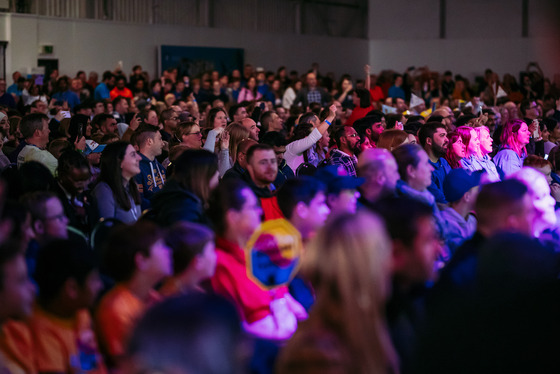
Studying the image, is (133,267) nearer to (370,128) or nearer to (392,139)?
(392,139)

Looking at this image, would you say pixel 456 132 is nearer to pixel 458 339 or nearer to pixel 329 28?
pixel 458 339

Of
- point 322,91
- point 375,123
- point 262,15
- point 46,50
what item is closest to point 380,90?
point 322,91

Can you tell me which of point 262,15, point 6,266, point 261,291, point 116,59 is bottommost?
point 261,291

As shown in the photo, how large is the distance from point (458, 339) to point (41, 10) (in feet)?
54.5

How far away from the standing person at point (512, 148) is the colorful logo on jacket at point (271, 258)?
17.0 feet

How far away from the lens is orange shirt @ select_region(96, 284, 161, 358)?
3160mm

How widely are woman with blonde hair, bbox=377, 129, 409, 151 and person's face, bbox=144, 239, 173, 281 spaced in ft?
14.7

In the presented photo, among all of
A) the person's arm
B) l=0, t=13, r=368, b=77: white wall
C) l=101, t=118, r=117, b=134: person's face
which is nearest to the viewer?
the person's arm

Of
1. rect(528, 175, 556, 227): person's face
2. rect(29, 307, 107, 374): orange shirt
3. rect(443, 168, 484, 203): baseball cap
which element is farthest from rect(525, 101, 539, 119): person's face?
rect(29, 307, 107, 374): orange shirt

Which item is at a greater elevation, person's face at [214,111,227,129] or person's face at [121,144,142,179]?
person's face at [214,111,227,129]

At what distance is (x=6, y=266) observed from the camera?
2.97 m

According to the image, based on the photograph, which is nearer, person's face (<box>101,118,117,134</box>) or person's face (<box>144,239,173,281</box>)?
person's face (<box>144,239,173,281</box>)

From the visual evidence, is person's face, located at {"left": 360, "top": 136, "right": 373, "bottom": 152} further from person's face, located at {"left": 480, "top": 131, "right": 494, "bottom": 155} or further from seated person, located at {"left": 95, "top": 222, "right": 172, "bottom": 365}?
seated person, located at {"left": 95, "top": 222, "right": 172, "bottom": 365}

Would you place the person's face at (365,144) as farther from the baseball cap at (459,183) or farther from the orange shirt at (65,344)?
the orange shirt at (65,344)
